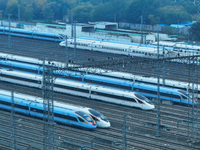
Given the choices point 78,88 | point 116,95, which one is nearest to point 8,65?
point 78,88

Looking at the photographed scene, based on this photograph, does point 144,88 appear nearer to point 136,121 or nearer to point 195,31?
point 136,121

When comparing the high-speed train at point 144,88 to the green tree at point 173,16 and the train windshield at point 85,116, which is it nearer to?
the train windshield at point 85,116

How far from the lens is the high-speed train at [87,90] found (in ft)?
121

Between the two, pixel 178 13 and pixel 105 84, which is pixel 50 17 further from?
pixel 105 84

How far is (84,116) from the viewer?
103 feet

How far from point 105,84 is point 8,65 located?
13.9m

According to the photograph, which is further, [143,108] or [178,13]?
[178,13]

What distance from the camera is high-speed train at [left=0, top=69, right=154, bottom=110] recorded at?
36.8 m

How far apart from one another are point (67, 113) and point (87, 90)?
26.1 feet

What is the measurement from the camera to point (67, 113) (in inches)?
1260

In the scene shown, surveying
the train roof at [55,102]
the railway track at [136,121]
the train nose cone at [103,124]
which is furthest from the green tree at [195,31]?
the train nose cone at [103,124]

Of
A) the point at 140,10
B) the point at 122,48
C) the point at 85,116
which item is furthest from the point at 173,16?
the point at 85,116

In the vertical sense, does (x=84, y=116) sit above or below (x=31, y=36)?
below

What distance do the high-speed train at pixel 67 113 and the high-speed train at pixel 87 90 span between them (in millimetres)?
5402
